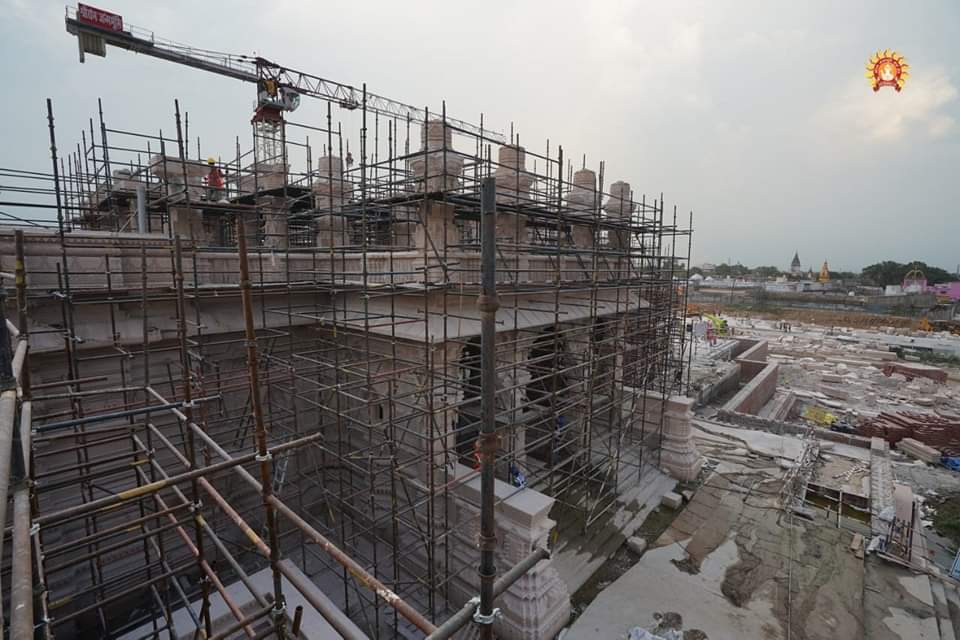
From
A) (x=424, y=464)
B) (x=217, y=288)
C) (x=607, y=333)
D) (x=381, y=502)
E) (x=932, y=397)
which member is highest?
(x=217, y=288)

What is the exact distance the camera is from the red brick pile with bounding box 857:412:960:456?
16234 mm

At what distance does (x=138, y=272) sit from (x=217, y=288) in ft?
4.12

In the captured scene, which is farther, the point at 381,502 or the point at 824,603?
Result: the point at 381,502

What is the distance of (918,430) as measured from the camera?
56.1 ft

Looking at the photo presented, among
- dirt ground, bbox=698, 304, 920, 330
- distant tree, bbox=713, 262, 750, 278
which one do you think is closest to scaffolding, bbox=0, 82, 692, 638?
dirt ground, bbox=698, 304, 920, 330

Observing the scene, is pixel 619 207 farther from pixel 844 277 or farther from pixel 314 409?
pixel 844 277

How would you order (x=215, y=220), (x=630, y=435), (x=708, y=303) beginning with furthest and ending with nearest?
(x=708, y=303)
(x=215, y=220)
(x=630, y=435)

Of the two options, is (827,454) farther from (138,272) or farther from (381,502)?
(138,272)

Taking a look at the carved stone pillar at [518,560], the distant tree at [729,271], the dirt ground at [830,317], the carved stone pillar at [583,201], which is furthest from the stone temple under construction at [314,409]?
the distant tree at [729,271]

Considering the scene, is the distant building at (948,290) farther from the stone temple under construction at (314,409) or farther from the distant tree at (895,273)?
the stone temple under construction at (314,409)

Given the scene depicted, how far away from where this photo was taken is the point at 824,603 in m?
8.43

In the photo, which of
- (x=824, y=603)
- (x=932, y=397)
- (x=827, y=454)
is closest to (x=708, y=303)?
(x=932, y=397)

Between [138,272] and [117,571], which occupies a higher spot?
[138,272]

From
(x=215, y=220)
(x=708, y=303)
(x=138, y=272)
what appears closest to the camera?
(x=138, y=272)
